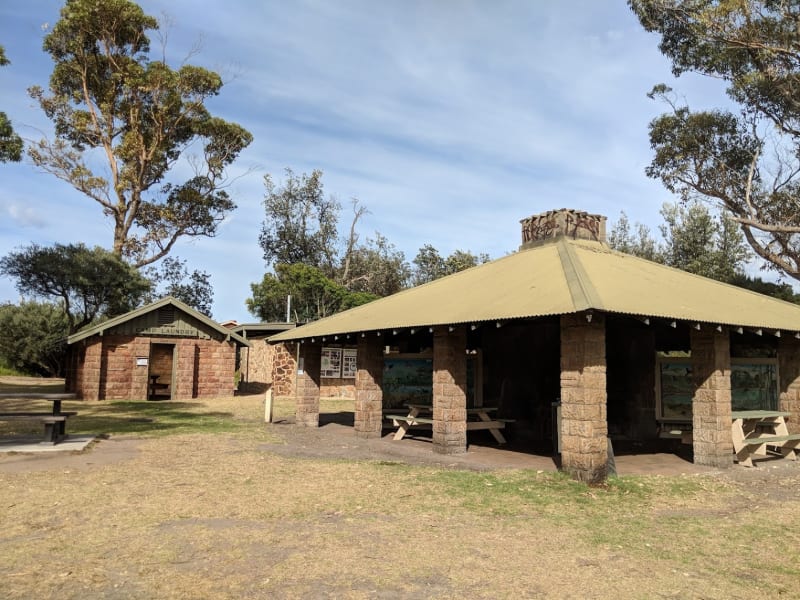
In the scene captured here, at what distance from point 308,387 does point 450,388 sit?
5.71 m

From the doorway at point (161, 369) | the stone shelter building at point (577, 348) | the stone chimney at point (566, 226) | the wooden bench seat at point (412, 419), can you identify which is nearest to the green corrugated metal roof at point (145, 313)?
the doorway at point (161, 369)

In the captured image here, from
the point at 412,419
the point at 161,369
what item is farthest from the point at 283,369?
the point at 412,419

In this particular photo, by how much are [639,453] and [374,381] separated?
18.9 ft

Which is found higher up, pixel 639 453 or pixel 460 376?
pixel 460 376

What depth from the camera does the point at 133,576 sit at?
15.1 ft

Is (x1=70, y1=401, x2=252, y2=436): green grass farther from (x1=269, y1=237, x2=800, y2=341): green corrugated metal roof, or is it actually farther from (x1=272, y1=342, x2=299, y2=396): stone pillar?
(x1=272, y1=342, x2=299, y2=396): stone pillar

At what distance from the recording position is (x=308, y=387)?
15.7 meters

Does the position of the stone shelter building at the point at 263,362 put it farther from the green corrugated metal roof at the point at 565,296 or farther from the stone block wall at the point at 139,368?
the green corrugated metal roof at the point at 565,296

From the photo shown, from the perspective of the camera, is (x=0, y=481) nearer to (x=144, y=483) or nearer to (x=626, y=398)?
(x=144, y=483)

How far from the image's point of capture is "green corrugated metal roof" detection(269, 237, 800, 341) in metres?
9.24

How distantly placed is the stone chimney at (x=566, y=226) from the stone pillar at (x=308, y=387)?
6.20 m

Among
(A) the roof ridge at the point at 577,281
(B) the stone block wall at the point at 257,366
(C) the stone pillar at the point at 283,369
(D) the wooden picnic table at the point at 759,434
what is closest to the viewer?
(A) the roof ridge at the point at 577,281

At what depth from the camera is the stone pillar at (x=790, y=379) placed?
39.4ft

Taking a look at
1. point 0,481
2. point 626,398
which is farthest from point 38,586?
point 626,398
